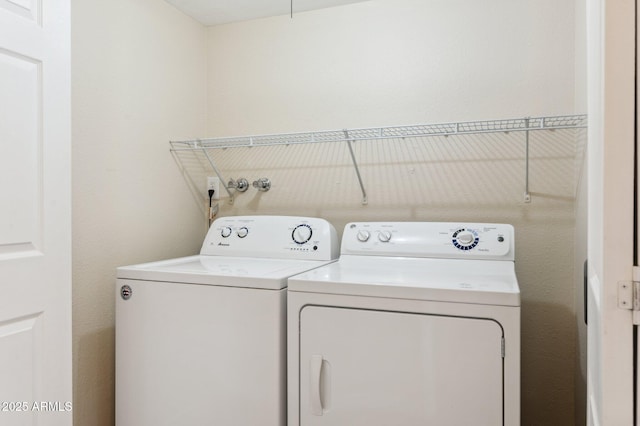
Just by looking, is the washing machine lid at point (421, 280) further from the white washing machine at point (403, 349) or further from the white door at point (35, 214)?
the white door at point (35, 214)

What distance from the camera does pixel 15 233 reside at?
1.21m

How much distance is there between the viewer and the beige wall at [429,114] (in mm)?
1786

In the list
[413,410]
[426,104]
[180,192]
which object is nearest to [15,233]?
[180,192]

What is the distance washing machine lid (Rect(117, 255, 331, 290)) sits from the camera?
54.7 inches

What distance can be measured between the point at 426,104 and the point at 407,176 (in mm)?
350

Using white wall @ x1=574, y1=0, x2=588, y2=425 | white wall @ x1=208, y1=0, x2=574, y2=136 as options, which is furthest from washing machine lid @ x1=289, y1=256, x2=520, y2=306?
white wall @ x1=208, y1=0, x2=574, y2=136

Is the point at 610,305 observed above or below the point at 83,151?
below

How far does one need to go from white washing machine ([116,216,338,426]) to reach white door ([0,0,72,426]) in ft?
0.74

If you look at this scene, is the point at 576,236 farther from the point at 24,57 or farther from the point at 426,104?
the point at 24,57

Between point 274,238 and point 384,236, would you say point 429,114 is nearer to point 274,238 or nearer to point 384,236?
point 384,236

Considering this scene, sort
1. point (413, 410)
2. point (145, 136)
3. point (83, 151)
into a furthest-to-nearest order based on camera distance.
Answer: point (145, 136) < point (83, 151) < point (413, 410)

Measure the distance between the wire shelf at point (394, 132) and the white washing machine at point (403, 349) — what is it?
25.9 inches

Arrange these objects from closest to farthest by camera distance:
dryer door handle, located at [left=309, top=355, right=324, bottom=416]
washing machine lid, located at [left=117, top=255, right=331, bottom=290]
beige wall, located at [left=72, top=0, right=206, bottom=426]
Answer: dryer door handle, located at [left=309, top=355, right=324, bottom=416], washing machine lid, located at [left=117, top=255, right=331, bottom=290], beige wall, located at [left=72, top=0, right=206, bottom=426]

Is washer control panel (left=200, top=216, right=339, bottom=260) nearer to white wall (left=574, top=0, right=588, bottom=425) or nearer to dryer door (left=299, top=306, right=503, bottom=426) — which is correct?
dryer door (left=299, top=306, right=503, bottom=426)
